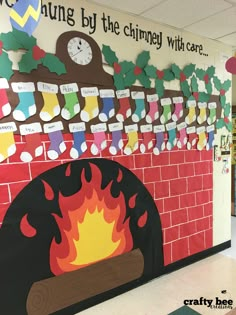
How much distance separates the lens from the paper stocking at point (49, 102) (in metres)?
1.80

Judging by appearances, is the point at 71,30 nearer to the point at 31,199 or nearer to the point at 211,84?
the point at 31,199

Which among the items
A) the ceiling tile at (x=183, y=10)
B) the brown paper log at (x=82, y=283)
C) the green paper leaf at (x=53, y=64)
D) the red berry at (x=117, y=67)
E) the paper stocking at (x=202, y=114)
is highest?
the ceiling tile at (x=183, y=10)

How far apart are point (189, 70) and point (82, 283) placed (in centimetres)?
203

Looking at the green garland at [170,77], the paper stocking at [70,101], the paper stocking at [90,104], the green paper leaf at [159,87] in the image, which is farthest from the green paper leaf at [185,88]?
the paper stocking at [70,101]

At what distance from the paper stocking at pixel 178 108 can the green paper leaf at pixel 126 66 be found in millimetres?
539

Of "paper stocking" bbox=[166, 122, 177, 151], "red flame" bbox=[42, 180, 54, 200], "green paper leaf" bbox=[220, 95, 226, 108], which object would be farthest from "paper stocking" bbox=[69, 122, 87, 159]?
"green paper leaf" bbox=[220, 95, 226, 108]

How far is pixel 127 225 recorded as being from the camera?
7.42 feet

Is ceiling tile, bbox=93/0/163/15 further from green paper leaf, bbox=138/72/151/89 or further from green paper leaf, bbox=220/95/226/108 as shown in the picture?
green paper leaf, bbox=220/95/226/108

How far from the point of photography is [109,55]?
2066mm

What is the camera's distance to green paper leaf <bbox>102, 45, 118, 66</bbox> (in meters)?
2.05

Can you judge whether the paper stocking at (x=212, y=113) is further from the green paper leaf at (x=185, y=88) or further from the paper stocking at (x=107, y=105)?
the paper stocking at (x=107, y=105)

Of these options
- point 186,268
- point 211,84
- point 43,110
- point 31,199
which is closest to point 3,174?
point 31,199

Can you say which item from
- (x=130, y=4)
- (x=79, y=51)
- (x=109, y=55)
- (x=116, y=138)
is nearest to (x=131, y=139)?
(x=116, y=138)

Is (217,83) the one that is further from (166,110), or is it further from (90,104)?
(90,104)
